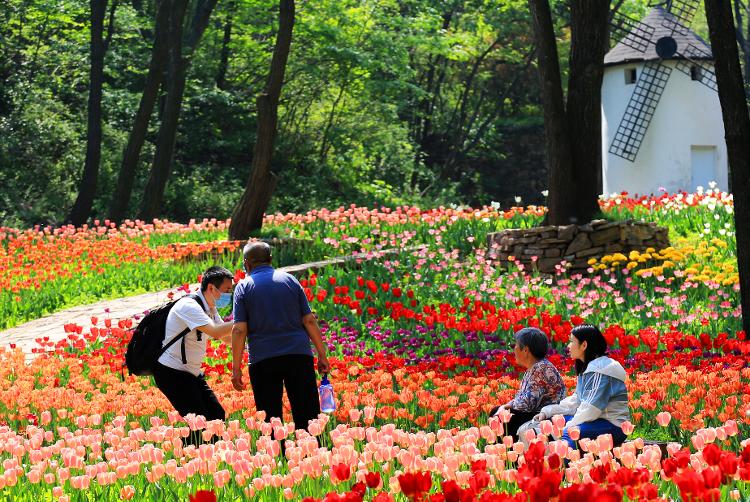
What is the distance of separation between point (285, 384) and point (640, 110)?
2262cm

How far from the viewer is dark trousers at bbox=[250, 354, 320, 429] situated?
722 cm

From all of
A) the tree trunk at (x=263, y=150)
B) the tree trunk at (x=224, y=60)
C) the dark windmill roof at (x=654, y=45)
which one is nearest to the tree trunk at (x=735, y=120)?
the tree trunk at (x=263, y=150)

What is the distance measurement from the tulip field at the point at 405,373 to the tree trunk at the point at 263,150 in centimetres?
89

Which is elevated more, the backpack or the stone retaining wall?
the stone retaining wall

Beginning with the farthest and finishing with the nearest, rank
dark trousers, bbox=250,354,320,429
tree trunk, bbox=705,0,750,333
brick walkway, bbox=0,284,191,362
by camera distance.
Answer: brick walkway, bbox=0,284,191,362 → tree trunk, bbox=705,0,750,333 → dark trousers, bbox=250,354,320,429

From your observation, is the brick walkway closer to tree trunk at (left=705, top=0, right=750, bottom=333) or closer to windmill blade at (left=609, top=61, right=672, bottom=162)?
tree trunk at (left=705, top=0, right=750, bottom=333)

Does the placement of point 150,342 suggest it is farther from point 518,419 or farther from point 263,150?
point 263,150

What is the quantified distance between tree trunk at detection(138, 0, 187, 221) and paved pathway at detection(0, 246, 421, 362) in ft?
27.9

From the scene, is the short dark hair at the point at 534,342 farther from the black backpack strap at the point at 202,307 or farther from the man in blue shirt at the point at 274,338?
the black backpack strap at the point at 202,307

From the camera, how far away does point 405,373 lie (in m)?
10.1

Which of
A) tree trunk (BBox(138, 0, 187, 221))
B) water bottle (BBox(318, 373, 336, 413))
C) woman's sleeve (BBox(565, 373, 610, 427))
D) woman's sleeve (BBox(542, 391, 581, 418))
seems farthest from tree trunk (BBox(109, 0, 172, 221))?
woman's sleeve (BBox(565, 373, 610, 427))

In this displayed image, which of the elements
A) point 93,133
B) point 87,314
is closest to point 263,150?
point 87,314

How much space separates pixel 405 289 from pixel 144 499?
9519 mm

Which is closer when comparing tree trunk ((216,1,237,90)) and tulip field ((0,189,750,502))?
tulip field ((0,189,750,502))
